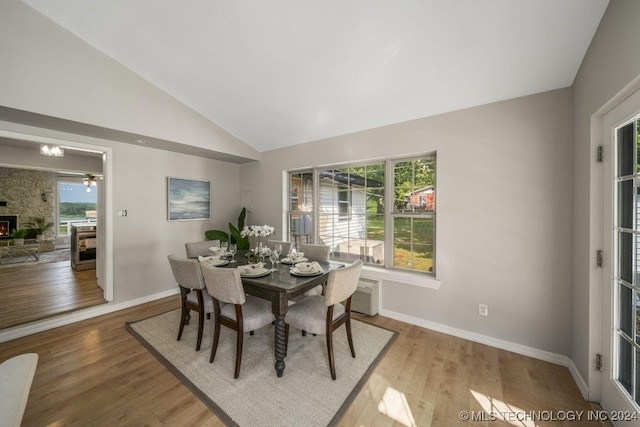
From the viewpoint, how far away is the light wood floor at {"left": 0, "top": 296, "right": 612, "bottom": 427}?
162cm

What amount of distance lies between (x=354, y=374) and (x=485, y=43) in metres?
2.85

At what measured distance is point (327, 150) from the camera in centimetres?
362

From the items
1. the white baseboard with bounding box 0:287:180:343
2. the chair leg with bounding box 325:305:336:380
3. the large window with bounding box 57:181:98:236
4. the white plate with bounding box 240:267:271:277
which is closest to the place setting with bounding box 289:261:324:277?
the white plate with bounding box 240:267:271:277

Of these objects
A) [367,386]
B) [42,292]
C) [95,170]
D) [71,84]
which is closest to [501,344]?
[367,386]

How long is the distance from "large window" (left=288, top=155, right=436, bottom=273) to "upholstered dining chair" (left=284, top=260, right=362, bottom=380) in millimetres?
1237

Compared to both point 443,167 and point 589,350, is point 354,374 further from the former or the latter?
point 443,167

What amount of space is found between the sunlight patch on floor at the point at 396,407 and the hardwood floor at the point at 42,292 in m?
3.72

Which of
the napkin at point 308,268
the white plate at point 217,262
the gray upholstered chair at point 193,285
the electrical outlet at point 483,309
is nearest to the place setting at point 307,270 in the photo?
the napkin at point 308,268

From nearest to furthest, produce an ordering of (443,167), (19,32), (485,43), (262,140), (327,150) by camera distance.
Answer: (485,43) < (19,32) < (443,167) < (327,150) < (262,140)

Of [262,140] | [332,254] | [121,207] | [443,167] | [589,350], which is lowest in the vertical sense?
[589,350]

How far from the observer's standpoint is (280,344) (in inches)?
78.5

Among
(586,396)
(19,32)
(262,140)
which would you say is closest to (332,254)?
(262,140)

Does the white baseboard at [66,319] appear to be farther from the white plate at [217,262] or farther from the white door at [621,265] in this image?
the white door at [621,265]

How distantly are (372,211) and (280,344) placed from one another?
207cm
